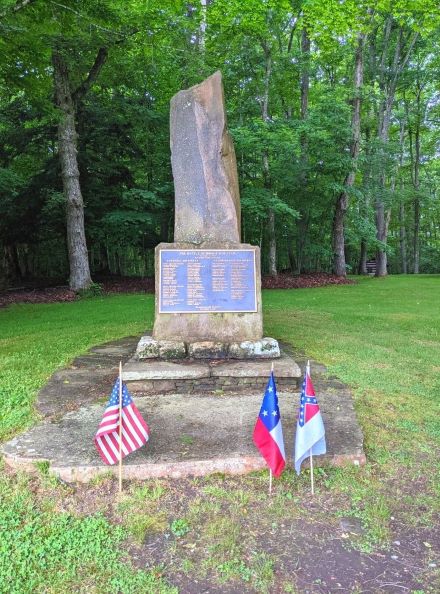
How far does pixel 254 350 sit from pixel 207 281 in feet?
3.32

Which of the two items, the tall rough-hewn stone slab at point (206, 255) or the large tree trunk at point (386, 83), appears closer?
the tall rough-hewn stone slab at point (206, 255)

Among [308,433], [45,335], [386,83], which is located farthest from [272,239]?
[308,433]

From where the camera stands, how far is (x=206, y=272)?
5.43 meters

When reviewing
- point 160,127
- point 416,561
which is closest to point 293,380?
point 416,561

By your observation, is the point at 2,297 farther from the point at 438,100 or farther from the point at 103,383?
Result: the point at 438,100

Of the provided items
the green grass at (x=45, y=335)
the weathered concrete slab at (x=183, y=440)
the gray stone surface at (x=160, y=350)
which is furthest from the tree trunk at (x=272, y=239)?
the weathered concrete slab at (x=183, y=440)

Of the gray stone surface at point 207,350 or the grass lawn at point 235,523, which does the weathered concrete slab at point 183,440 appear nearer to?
the grass lawn at point 235,523

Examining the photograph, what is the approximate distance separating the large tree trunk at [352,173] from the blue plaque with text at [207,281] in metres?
13.8

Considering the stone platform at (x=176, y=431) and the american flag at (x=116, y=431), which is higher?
the american flag at (x=116, y=431)

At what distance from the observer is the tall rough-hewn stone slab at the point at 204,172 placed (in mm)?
5625

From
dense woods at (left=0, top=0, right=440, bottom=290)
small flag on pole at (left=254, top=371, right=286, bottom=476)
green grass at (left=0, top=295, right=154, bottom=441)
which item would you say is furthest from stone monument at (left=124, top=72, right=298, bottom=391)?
dense woods at (left=0, top=0, right=440, bottom=290)

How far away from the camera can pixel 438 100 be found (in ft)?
87.3

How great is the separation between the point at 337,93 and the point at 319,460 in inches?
691

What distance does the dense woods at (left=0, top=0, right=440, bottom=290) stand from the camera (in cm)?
1343
